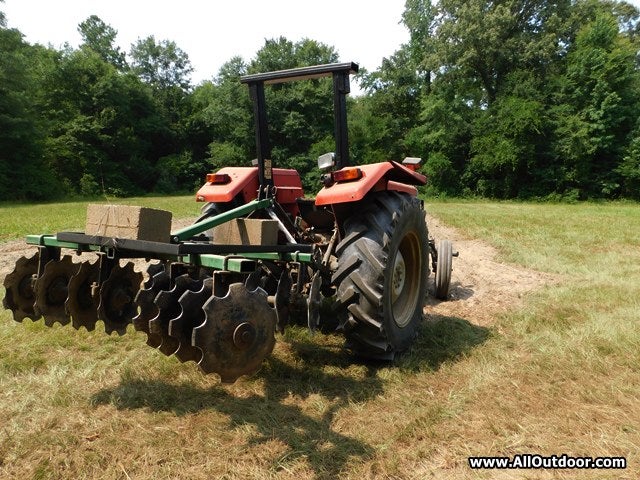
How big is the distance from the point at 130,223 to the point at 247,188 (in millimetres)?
1696

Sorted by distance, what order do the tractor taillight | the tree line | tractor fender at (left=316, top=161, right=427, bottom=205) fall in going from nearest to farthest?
tractor fender at (left=316, top=161, right=427, bottom=205), the tractor taillight, the tree line

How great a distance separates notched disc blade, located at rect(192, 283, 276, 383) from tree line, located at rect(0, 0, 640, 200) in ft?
67.1

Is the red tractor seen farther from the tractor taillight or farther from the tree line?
the tree line

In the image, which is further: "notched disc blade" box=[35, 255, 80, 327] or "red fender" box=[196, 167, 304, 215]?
"red fender" box=[196, 167, 304, 215]

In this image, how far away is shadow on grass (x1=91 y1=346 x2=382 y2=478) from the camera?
210 cm

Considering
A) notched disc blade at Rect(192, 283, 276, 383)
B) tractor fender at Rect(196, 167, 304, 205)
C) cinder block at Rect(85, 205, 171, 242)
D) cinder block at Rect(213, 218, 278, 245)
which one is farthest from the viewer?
tractor fender at Rect(196, 167, 304, 205)

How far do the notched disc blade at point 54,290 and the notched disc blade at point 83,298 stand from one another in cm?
7

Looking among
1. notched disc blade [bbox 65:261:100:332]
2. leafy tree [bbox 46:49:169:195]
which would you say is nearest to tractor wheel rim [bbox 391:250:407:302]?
notched disc blade [bbox 65:261:100:332]

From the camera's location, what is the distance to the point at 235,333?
1948 millimetres

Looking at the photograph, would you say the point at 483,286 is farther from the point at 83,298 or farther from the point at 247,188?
the point at 83,298

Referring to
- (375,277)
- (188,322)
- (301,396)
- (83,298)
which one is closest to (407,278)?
(375,277)

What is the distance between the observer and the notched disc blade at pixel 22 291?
264 centimetres

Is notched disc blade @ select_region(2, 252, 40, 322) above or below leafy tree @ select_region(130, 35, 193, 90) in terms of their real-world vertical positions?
below

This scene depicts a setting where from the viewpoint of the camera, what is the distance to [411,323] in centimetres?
343
